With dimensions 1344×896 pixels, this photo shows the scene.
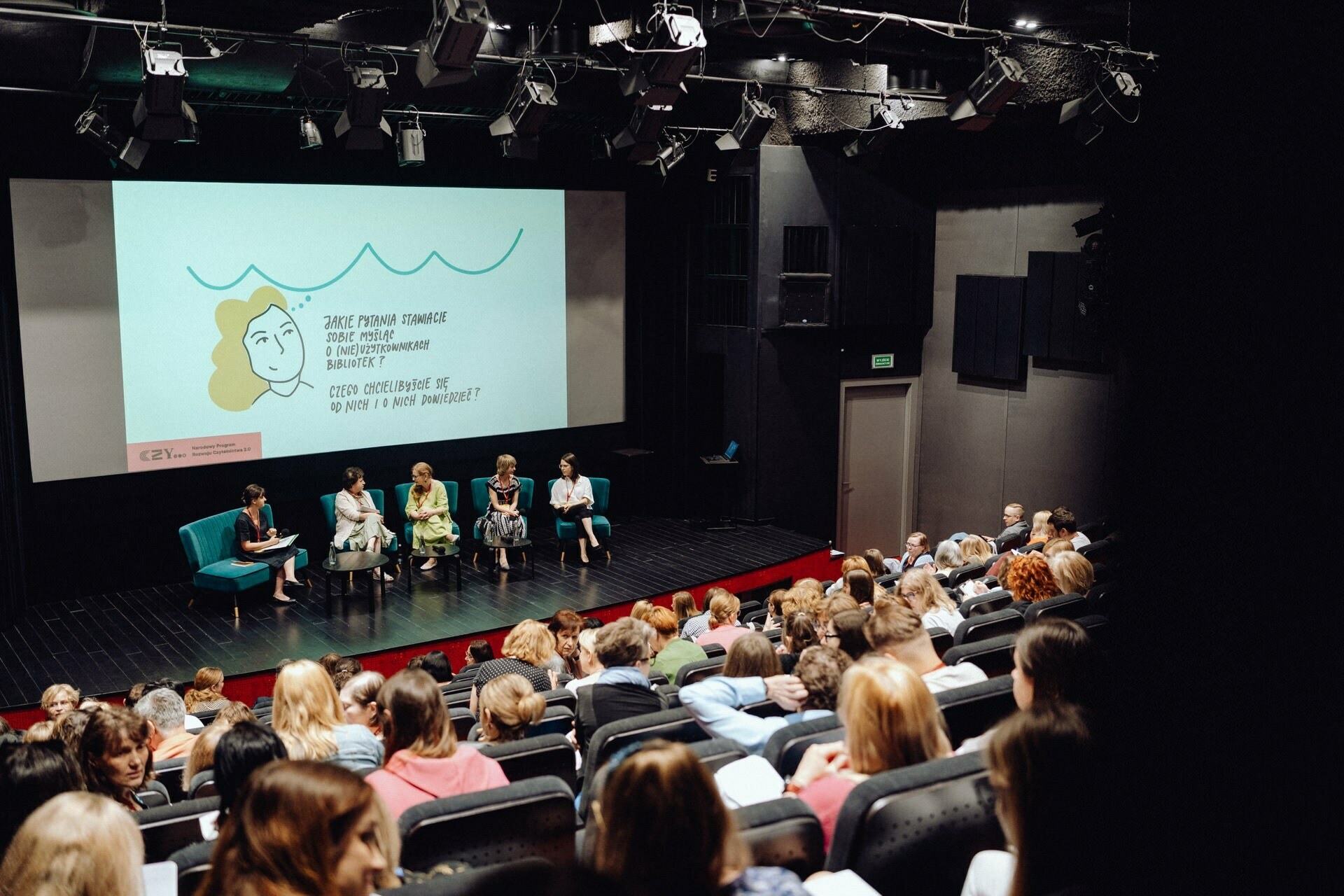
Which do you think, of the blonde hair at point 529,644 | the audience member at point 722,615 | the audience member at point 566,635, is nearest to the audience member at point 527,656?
the blonde hair at point 529,644

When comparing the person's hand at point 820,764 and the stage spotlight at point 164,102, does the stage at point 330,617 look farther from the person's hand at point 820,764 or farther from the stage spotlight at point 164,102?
the person's hand at point 820,764

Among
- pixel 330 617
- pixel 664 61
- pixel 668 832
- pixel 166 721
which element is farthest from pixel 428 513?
pixel 668 832

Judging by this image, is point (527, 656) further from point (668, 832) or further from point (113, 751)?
point (668, 832)

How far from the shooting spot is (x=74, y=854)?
1892 mm

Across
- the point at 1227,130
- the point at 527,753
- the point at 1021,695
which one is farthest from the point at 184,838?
the point at 1227,130

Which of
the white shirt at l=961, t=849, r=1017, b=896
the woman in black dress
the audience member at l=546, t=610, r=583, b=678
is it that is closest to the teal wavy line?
the woman in black dress

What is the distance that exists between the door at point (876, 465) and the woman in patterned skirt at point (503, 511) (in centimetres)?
372

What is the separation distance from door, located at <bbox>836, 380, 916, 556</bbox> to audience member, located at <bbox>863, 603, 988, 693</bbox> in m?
7.79

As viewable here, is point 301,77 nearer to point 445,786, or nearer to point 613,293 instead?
point 613,293

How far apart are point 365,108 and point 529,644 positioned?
3993mm

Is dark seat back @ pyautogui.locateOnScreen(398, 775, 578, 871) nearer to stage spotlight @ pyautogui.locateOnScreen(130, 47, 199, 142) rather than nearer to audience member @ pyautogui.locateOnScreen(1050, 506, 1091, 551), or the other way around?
stage spotlight @ pyautogui.locateOnScreen(130, 47, 199, 142)

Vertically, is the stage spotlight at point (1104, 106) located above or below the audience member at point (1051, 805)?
above

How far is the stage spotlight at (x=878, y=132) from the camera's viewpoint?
8891mm

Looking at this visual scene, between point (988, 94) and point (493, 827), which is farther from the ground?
point (988, 94)
